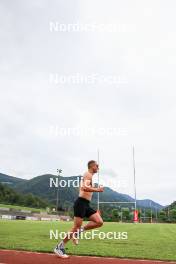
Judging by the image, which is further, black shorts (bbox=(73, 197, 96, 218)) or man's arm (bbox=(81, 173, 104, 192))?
black shorts (bbox=(73, 197, 96, 218))

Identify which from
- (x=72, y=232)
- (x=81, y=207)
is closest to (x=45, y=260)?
(x=72, y=232)

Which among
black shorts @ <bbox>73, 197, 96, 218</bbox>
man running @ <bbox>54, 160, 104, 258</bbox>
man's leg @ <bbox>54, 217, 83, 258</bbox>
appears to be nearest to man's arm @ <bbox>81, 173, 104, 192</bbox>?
man running @ <bbox>54, 160, 104, 258</bbox>

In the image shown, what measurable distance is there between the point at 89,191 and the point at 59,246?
119 centimetres

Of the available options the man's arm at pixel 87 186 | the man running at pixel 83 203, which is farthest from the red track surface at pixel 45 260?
the man's arm at pixel 87 186

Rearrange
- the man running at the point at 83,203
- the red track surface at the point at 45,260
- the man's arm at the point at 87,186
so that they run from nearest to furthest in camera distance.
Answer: the red track surface at the point at 45,260
the man's arm at the point at 87,186
the man running at the point at 83,203

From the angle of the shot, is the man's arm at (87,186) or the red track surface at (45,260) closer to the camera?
the red track surface at (45,260)

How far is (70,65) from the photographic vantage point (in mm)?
18062

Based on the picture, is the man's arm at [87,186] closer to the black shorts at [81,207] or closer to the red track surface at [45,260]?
the black shorts at [81,207]

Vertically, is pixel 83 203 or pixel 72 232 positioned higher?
pixel 83 203

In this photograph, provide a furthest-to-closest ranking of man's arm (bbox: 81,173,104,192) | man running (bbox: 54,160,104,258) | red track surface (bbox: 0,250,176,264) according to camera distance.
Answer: man running (bbox: 54,160,104,258) < man's arm (bbox: 81,173,104,192) < red track surface (bbox: 0,250,176,264)

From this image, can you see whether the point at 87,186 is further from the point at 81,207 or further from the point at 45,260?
the point at 45,260

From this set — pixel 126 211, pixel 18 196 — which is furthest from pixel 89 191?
pixel 18 196

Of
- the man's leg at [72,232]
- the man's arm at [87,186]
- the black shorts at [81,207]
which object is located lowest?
the man's leg at [72,232]

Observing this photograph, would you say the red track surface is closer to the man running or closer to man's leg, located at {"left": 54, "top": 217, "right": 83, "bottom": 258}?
man's leg, located at {"left": 54, "top": 217, "right": 83, "bottom": 258}
